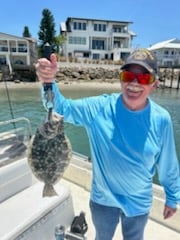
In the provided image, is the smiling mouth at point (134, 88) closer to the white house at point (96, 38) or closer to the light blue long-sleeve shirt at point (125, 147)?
the light blue long-sleeve shirt at point (125, 147)

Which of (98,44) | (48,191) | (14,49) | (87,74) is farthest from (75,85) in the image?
(48,191)

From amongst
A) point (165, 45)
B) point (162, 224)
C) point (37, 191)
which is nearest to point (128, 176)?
point (37, 191)

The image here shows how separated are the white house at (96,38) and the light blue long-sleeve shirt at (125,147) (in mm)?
50019

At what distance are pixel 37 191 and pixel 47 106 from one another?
176 cm

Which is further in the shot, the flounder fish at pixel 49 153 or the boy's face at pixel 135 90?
the boy's face at pixel 135 90

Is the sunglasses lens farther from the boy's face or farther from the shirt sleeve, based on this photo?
the shirt sleeve

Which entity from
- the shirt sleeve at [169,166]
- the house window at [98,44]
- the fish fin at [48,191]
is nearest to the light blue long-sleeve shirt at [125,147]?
the shirt sleeve at [169,166]

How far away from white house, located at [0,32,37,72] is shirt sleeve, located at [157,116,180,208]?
42.9 metres

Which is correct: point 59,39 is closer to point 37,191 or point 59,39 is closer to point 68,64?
point 68,64

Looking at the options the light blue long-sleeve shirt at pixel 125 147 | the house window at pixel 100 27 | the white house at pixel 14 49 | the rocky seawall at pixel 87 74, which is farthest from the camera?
the house window at pixel 100 27

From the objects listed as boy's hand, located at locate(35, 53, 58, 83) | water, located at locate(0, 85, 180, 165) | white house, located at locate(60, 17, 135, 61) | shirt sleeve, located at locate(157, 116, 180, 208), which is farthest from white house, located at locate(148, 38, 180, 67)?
boy's hand, located at locate(35, 53, 58, 83)

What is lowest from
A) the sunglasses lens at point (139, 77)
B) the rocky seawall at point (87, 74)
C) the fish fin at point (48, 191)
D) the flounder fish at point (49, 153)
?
the rocky seawall at point (87, 74)

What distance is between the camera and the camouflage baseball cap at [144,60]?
1902mm

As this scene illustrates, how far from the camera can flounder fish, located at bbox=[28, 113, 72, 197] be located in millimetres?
1717
